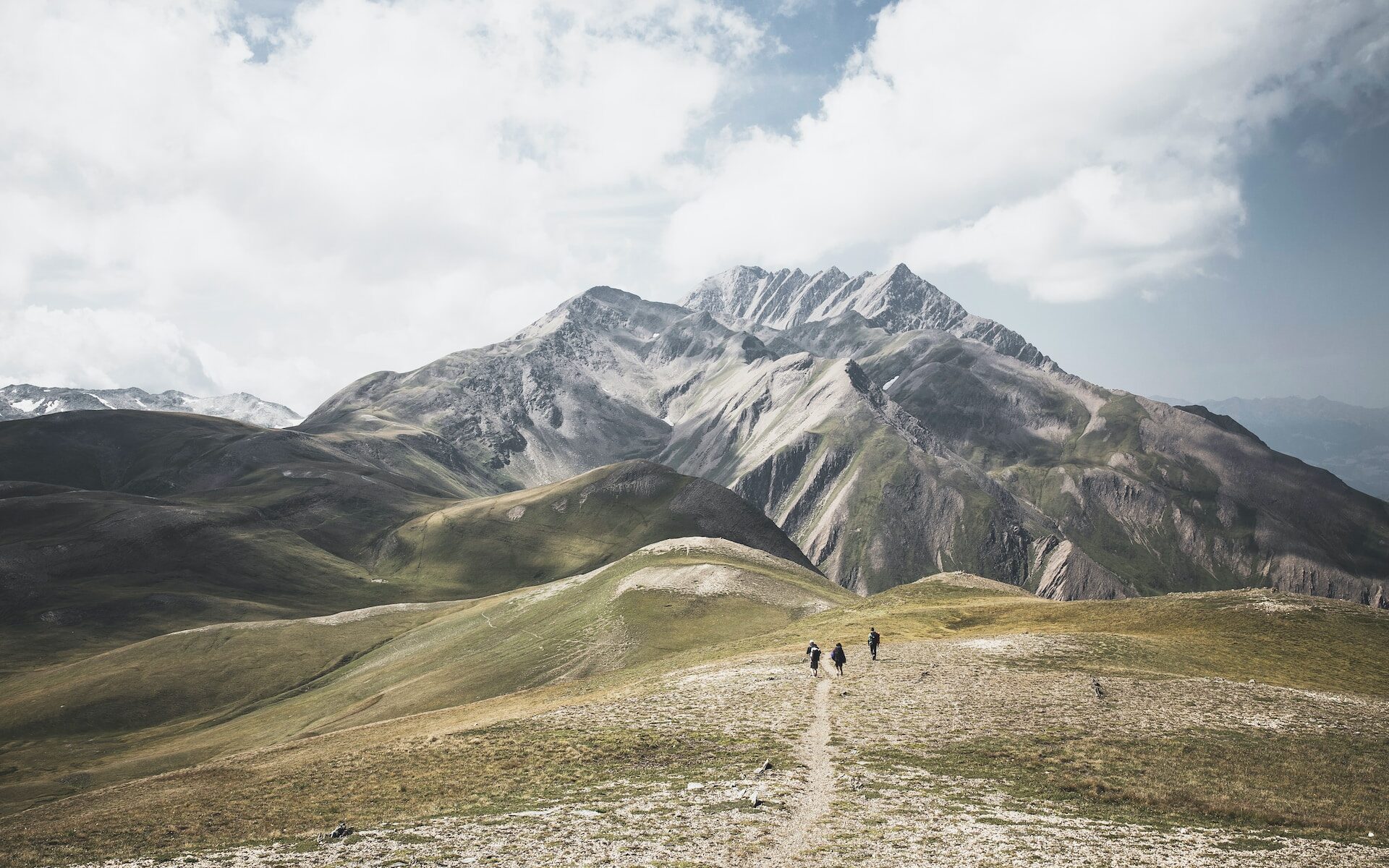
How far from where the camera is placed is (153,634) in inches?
6811

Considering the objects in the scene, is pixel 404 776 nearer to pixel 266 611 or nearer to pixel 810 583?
pixel 810 583

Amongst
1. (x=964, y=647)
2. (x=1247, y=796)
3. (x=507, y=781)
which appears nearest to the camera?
(x=1247, y=796)

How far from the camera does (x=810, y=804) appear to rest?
30250mm

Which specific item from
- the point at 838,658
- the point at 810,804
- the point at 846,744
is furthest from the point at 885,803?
the point at 838,658

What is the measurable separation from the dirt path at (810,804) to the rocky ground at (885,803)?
93mm

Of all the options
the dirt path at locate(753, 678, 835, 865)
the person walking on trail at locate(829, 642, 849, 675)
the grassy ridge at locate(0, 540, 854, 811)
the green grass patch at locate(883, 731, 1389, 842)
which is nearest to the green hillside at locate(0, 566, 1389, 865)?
the green grass patch at locate(883, 731, 1389, 842)

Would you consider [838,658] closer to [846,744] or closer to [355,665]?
[846,744]

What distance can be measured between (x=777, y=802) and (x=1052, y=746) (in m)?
17.3

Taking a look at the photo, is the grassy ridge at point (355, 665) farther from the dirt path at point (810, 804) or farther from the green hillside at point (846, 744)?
the dirt path at point (810, 804)

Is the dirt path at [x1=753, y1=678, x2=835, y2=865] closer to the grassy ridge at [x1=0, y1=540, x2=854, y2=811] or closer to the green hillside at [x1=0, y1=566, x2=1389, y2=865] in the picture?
the green hillside at [x1=0, y1=566, x2=1389, y2=865]

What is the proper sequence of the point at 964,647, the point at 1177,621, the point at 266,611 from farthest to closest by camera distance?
the point at 266,611 < the point at 1177,621 < the point at 964,647

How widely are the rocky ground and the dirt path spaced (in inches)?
3.6

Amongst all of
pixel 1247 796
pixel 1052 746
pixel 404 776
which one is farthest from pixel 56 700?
pixel 1247 796

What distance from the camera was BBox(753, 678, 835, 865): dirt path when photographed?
25500 millimetres
